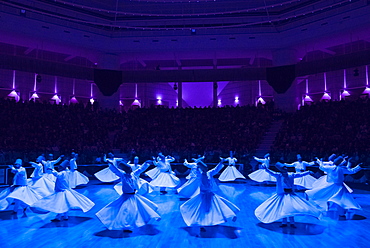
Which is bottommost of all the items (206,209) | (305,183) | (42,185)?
(305,183)

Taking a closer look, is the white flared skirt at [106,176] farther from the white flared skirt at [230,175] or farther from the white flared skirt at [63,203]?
the white flared skirt at [63,203]

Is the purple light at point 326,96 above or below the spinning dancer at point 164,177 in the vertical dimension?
above

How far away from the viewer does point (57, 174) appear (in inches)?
413

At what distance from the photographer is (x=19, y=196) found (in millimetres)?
11180

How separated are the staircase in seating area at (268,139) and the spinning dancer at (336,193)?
530 inches

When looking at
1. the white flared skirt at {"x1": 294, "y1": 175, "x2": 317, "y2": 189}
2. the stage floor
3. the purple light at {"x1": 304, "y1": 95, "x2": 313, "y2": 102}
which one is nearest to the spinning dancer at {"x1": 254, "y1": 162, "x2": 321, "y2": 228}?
the stage floor

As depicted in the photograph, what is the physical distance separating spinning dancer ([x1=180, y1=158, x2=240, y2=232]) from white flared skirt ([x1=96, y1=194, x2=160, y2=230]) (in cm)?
86

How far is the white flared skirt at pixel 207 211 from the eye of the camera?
9.20 meters

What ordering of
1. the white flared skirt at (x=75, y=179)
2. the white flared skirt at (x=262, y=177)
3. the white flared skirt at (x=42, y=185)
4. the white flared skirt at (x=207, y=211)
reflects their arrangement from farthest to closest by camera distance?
the white flared skirt at (x=262, y=177)
the white flared skirt at (x=75, y=179)
the white flared skirt at (x=42, y=185)
the white flared skirt at (x=207, y=211)

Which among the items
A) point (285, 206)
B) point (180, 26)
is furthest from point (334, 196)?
point (180, 26)

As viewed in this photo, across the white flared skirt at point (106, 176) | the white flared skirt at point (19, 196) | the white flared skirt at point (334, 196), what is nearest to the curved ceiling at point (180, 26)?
the white flared skirt at point (106, 176)

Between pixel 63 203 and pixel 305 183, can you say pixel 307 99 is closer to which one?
pixel 305 183

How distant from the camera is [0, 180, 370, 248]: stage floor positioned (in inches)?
326

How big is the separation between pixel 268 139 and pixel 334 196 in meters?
17.4
